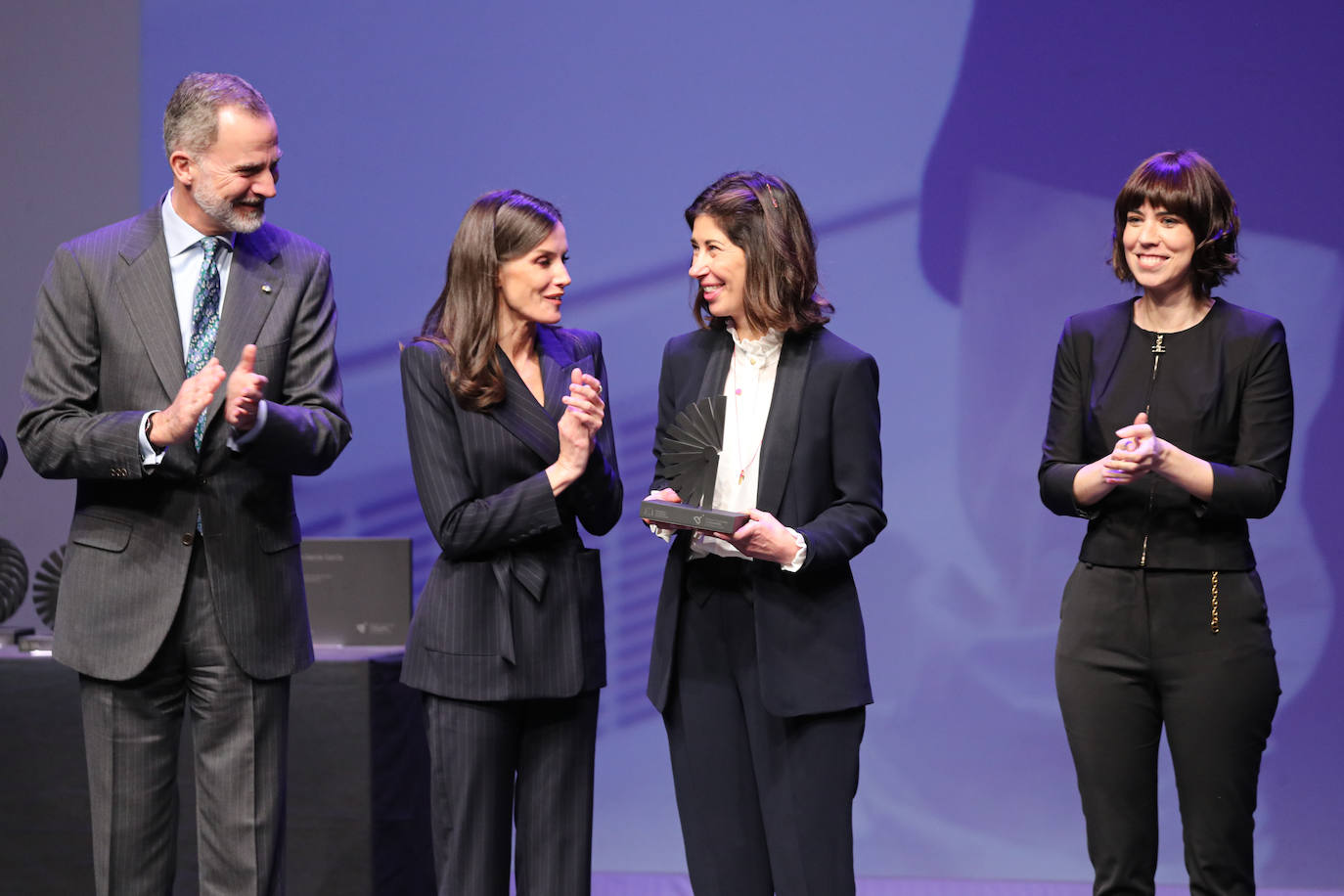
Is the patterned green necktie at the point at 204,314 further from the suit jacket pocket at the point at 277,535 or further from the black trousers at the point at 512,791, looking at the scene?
the black trousers at the point at 512,791

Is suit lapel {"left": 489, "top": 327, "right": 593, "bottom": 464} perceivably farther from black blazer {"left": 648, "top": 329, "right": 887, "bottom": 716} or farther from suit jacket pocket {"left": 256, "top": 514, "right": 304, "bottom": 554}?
suit jacket pocket {"left": 256, "top": 514, "right": 304, "bottom": 554}

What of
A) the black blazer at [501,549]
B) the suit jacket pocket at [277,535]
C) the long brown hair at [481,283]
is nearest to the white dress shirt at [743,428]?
the black blazer at [501,549]

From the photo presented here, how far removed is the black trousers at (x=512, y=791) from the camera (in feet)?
8.07

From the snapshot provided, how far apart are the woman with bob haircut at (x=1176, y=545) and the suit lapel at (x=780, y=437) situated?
561mm

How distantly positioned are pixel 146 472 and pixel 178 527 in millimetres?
132

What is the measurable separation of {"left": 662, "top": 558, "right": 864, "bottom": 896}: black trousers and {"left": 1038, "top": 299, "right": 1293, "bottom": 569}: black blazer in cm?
62

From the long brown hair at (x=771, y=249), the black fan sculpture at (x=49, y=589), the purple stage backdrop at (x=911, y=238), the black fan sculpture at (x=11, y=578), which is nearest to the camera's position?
the long brown hair at (x=771, y=249)

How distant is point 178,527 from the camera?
2.44 m

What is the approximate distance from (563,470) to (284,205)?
2535mm

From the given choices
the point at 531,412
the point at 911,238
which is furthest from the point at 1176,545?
the point at 911,238

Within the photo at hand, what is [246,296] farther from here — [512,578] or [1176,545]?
[1176,545]

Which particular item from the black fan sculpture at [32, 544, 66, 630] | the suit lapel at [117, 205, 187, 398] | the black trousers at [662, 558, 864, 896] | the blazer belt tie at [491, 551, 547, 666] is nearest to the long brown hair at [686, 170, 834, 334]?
the black trousers at [662, 558, 864, 896]

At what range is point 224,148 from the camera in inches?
97.9

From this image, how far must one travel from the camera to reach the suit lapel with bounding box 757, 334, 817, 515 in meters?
2.38
